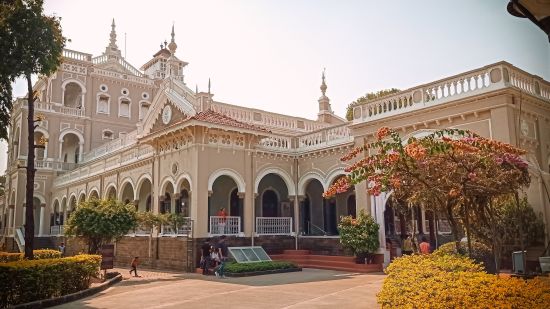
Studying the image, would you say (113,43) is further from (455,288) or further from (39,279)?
(455,288)

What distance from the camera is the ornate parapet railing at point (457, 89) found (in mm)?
13625

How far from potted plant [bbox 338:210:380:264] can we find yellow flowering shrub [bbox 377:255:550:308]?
8307mm

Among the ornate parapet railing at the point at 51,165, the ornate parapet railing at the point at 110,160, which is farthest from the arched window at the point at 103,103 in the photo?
the ornate parapet railing at the point at 51,165

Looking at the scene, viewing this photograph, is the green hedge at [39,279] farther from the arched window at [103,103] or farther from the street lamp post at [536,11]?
the arched window at [103,103]

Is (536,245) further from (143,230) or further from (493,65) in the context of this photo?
(143,230)

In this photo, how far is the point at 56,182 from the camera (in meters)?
35.0

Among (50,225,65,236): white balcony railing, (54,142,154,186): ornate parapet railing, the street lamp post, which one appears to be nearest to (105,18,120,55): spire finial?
(54,142,154,186): ornate parapet railing

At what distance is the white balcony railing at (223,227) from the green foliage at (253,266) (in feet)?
7.64

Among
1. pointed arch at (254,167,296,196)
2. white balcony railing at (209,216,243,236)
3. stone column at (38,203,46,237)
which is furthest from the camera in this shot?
stone column at (38,203,46,237)

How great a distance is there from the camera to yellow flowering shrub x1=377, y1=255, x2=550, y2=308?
5.45m

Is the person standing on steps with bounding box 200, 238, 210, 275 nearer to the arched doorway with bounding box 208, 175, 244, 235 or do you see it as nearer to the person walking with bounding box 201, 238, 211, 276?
the person walking with bounding box 201, 238, 211, 276

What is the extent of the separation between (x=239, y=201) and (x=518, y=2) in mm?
19501

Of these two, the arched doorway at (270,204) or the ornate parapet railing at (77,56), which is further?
the ornate parapet railing at (77,56)

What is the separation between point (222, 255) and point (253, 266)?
5.66ft
